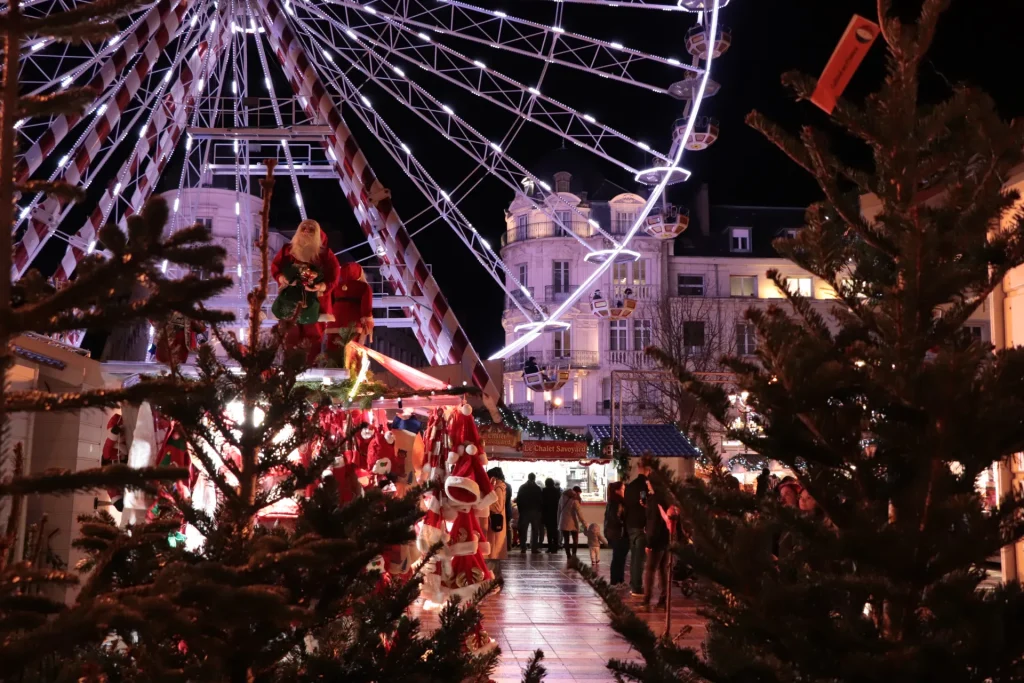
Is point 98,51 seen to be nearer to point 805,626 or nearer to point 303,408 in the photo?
point 303,408

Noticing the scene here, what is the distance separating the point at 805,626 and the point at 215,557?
1702 millimetres

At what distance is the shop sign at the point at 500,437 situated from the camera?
82.6 feet

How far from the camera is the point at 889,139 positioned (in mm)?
3256

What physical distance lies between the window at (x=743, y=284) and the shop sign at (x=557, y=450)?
99.0 ft

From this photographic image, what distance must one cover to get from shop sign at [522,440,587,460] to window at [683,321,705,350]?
23.2 meters

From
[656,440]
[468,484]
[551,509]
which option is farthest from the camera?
[551,509]

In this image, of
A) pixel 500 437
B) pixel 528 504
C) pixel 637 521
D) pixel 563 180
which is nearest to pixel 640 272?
pixel 563 180

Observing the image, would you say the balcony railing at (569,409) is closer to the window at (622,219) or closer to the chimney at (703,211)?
the window at (622,219)

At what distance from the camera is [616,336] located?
2142 inches

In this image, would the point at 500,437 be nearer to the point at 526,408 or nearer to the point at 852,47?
the point at 852,47

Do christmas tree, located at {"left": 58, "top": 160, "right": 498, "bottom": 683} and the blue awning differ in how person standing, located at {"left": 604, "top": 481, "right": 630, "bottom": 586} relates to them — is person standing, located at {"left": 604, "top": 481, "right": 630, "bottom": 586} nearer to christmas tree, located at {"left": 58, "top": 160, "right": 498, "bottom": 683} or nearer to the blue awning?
the blue awning

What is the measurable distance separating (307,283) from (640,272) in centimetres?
4632

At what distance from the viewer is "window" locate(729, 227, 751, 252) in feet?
182

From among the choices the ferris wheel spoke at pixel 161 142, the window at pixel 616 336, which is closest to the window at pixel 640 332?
the window at pixel 616 336
